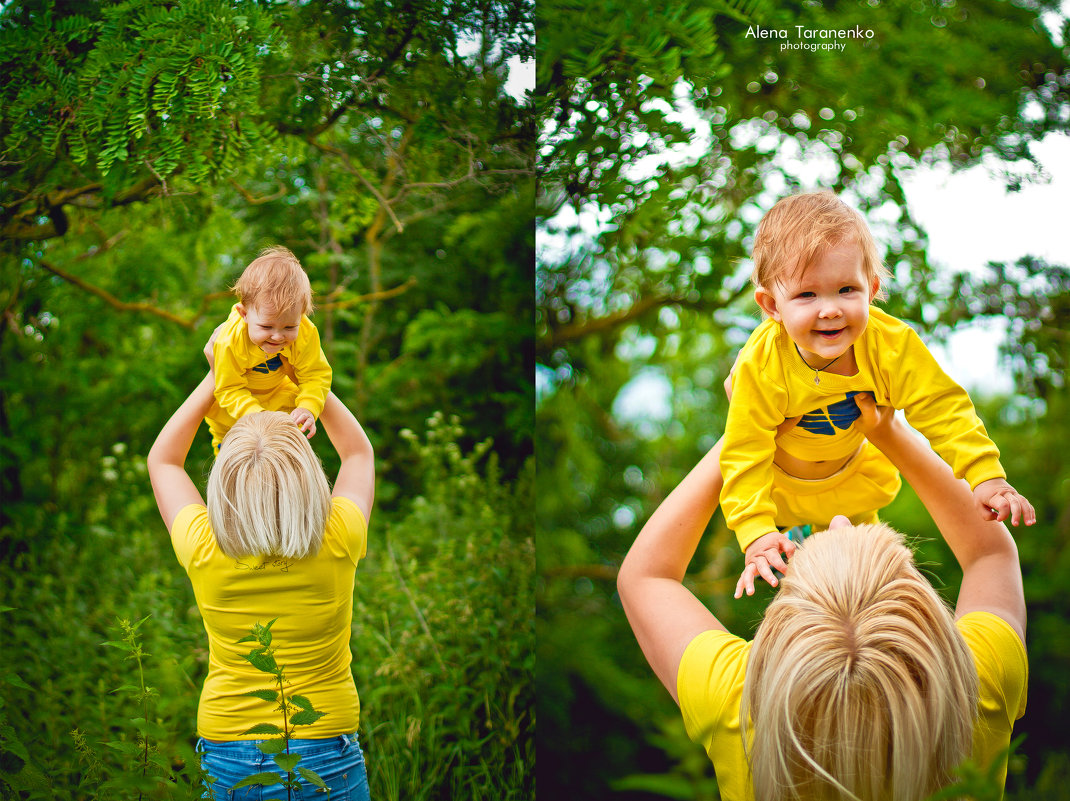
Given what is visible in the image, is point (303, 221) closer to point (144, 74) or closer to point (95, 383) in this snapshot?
point (144, 74)

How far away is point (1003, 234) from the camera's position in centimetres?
212

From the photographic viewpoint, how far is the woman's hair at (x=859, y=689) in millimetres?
1283

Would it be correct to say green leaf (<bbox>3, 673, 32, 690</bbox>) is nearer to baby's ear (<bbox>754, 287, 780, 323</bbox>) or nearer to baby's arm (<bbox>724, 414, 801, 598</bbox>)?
baby's arm (<bbox>724, 414, 801, 598</bbox>)

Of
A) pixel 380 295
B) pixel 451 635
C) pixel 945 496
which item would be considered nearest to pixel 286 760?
pixel 451 635

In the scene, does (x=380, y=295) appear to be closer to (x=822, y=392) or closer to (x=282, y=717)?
(x=282, y=717)

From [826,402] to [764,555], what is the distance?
37 centimetres

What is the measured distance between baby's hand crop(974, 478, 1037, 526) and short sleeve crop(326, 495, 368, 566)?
4.55 ft

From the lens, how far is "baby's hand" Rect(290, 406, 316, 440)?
6.65ft

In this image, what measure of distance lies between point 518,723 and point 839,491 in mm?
1219

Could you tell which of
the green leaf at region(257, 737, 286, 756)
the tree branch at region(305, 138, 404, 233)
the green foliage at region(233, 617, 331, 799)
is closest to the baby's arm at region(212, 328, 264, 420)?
the green foliage at region(233, 617, 331, 799)

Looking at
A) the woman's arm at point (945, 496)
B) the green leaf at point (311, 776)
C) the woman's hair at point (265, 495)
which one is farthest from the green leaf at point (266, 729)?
the woman's arm at point (945, 496)

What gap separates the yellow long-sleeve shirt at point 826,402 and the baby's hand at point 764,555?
59mm

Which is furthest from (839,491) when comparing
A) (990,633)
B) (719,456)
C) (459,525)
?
(459,525)

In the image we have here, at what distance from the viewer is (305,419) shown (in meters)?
2.05
